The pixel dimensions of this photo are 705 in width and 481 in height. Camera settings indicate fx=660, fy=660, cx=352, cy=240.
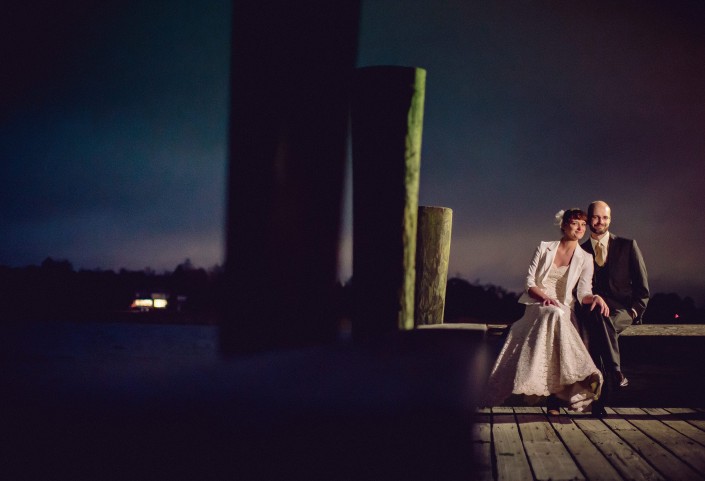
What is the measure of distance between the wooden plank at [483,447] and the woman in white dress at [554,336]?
215 mm

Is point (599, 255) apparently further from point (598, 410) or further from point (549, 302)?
point (598, 410)

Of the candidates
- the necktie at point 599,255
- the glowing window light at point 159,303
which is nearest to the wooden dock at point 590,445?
the necktie at point 599,255

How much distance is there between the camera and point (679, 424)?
444 centimetres

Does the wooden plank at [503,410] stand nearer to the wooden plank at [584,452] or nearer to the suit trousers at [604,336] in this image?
the wooden plank at [584,452]

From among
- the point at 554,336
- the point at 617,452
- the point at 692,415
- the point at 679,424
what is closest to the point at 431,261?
the point at 554,336

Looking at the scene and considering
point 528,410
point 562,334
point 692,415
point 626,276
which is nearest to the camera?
point 562,334

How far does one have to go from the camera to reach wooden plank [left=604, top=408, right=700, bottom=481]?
10.0 feet

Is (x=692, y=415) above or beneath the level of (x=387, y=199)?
beneath

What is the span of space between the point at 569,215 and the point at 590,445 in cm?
151

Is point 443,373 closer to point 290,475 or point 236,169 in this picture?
point 290,475

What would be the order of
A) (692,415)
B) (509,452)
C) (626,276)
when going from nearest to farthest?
1. (509,452)
2. (626,276)
3. (692,415)

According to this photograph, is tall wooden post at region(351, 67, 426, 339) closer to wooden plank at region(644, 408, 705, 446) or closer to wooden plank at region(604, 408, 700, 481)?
wooden plank at region(604, 408, 700, 481)

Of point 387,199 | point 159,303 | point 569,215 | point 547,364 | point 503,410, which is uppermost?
point 569,215

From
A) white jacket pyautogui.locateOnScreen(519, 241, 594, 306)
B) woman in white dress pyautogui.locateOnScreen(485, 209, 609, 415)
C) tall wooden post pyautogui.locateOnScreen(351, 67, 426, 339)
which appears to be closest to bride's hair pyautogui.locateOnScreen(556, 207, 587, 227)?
woman in white dress pyautogui.locateOnScreen(485, 209, 609, 415)
